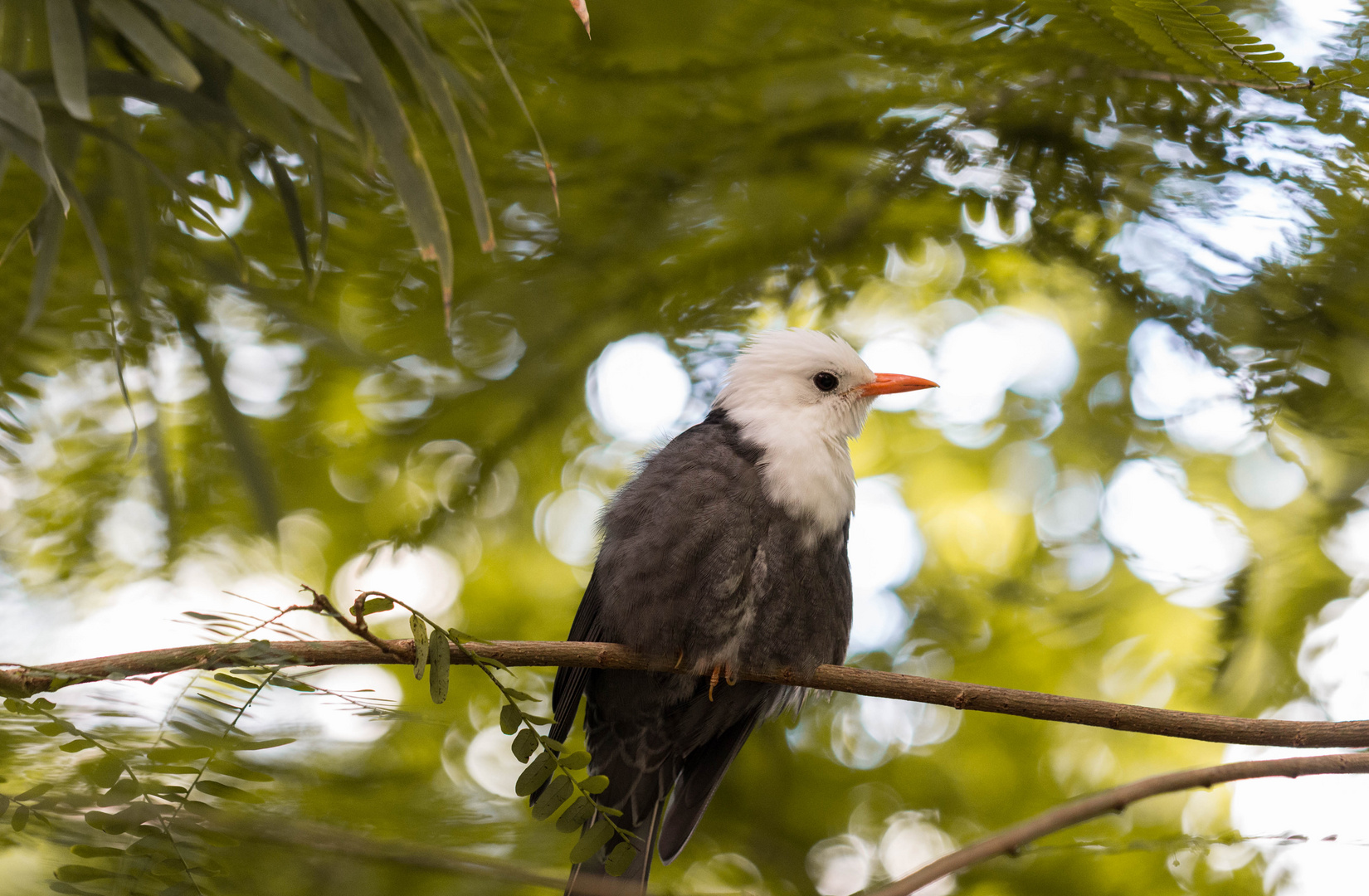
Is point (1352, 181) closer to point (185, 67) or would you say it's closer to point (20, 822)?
point (185, 67)

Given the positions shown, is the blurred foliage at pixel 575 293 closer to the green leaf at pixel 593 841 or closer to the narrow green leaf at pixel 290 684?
the narrow green leaf at pixel 290 684

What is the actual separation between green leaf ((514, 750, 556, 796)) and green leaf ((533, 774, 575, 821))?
0.06 ft

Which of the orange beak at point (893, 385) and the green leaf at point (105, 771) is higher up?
the green leaf at point (105, 771)

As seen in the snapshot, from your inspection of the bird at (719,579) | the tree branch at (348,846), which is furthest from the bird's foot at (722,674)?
the tree branch at (348,846)

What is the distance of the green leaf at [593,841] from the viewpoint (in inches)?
60.7

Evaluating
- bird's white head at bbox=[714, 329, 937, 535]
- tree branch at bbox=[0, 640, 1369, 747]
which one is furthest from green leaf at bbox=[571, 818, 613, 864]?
bird's white head at bbox=[714, 329, 937, 535]

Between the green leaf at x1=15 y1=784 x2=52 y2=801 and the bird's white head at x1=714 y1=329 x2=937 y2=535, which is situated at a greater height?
the green leaf at x1=15 y1=784 x2=52 y2=801

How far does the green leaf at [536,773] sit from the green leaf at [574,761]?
0.05 ft

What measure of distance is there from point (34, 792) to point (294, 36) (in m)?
1.12

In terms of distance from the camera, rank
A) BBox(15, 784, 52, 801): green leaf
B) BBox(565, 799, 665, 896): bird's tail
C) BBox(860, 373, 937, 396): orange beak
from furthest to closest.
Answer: BBox(860, 373, 937, 396): orange beak
BBox(565, 799, 665, 896): bird's tail
BBox(15, 784, 52, 801): green leaf

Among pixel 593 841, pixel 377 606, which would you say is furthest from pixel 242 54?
pixel 593 841

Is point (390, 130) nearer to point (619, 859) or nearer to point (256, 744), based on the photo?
point (256, 744)

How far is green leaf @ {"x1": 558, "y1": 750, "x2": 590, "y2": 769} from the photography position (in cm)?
146

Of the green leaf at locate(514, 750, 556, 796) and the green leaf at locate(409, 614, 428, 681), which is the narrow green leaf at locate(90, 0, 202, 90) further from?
the green leaf at locate(514, 750, 556, 796)
